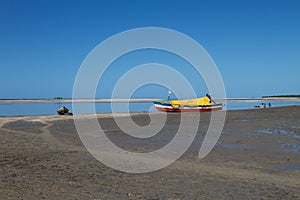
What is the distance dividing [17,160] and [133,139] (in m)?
7.45

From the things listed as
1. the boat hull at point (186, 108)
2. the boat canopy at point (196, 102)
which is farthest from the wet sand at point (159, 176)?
the boat canopy at point (196, 102)

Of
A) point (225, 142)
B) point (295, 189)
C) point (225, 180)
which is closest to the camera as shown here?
point (295, 189)

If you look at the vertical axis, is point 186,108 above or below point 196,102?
below

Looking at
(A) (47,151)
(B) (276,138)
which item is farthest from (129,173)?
(B) (276,138)

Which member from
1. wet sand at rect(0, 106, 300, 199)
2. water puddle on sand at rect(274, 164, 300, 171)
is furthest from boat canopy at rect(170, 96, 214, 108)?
water puddle on sand at rect(274, 164, 300, 171)

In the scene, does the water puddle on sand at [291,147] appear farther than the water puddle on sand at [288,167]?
Yes

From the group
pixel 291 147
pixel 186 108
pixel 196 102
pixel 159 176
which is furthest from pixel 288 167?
pixel 196 102

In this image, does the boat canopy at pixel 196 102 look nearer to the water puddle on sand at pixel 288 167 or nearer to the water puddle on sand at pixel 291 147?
the water puddle on sand at pixel 291 147

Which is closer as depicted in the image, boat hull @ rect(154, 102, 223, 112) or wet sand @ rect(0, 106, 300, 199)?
wet sand @ rect(0, 106, 300, 199)

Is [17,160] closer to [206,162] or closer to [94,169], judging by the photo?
[94,169]

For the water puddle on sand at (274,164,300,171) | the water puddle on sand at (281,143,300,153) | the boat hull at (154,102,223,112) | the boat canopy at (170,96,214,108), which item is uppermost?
the boat canopy at (170,96,214,108)

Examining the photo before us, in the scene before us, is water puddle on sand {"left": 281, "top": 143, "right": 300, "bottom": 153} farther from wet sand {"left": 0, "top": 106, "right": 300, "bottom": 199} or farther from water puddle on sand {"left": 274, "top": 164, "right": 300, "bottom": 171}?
water puddle on sand {"left": 274, "top": 164, "right": 300, "bottom": 171}

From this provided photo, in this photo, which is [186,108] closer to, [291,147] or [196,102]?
[196,102]

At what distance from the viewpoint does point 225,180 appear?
8203 millimetres
